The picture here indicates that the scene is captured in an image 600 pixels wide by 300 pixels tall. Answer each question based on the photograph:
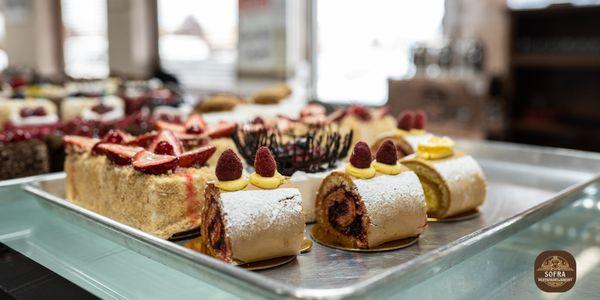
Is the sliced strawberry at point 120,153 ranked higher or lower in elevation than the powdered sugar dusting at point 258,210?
higher

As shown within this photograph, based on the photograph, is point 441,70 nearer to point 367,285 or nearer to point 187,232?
point 187,232

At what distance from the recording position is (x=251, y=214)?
137cm

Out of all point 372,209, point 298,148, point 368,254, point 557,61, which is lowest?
point 368,254

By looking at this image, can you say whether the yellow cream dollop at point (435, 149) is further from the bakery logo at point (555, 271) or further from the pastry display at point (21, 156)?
the pastry display at point (21, 156)

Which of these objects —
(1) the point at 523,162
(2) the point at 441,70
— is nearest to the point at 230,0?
(2) the point at 441,70

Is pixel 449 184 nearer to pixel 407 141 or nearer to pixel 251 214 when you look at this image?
pixel 407 141

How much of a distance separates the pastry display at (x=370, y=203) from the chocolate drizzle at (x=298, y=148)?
0.16 metres

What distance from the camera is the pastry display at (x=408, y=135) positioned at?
2117mm

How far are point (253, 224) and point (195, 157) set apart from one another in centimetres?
38

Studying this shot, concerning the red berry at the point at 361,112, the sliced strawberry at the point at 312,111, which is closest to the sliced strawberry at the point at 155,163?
the sliced strawberry at the point at 312,111

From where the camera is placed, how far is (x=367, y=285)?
103 cm

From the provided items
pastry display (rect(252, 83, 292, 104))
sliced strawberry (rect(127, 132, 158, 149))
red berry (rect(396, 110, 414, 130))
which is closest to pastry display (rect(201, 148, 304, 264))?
sliced strawberry (rect(127, 132, 158, 149))

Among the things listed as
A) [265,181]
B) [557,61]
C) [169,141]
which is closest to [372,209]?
[265,181]

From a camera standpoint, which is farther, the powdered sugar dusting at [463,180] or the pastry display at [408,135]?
the pastry display at [408,135]
